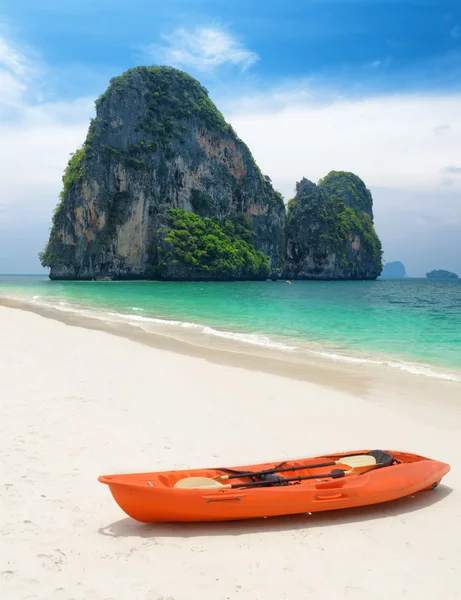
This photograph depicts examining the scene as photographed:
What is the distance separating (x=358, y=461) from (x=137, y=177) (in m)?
80.2

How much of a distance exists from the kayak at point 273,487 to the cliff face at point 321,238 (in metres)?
108

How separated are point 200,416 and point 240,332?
10527 mm

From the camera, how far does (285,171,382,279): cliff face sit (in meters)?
110

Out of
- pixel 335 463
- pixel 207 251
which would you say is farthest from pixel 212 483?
pixel 207 251

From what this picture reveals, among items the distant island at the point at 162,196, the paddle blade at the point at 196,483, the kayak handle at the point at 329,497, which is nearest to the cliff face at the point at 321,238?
the distant island at the point at 162,196

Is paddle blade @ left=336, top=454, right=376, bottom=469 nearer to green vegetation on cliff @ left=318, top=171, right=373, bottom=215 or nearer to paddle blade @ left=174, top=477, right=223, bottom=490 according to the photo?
paddle blade @ left=174, top=477, right=223, bottom=490

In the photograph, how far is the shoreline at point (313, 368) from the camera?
854 centimetres

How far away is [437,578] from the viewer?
3217 millimetres

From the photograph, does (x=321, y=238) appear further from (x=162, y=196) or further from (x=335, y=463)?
(x=335, y=463)

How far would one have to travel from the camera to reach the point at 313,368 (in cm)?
1053

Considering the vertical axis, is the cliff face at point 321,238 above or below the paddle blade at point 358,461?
above

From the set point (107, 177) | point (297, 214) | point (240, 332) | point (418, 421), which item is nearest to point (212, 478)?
point (418, 421)

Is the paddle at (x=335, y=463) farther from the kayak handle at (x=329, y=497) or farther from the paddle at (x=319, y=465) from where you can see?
the kayak handle at (x=329, y=497)

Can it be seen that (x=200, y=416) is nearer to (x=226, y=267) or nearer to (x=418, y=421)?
(x=418, y=421)
